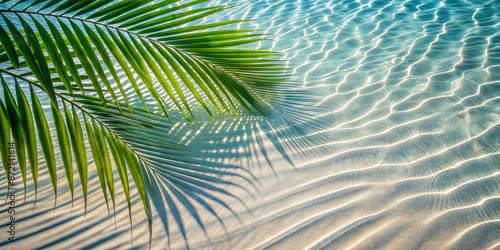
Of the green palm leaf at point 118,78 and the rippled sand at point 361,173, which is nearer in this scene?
the green palm leaf at point 118,78

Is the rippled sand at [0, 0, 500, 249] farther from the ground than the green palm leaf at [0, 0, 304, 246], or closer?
closer

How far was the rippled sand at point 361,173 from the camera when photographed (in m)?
1.26

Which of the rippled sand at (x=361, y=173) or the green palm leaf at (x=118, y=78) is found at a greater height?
the green palm leaf at (x=118, y=78)

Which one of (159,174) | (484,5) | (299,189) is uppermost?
(159,174)

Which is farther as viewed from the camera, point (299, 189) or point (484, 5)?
point (484, 5)

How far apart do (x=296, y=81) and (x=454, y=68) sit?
1.16 meters

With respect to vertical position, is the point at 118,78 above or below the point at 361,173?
above

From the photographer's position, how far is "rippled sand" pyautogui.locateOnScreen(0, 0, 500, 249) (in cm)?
126

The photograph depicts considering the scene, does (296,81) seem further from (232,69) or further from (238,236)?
(238,236)

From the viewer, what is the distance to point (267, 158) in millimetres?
1668

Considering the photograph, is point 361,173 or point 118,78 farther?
point 361,173

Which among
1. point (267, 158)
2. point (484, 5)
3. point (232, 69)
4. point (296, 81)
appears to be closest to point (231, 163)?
point (267, 158)

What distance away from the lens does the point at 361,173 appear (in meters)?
1.52

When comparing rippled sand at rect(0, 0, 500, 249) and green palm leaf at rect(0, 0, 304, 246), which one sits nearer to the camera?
green palm leaf at rect(0, 0, 304, 246)
